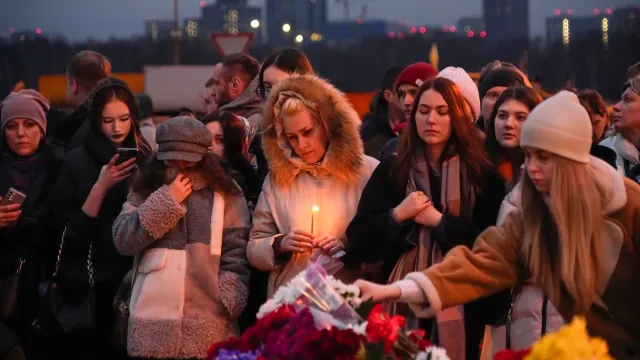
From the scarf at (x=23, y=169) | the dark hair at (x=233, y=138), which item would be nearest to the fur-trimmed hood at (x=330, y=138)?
the dark hair at (x=233, y=138)

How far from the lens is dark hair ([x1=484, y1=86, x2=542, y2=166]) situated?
8344 mm

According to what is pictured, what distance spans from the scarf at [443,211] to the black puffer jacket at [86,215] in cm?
221

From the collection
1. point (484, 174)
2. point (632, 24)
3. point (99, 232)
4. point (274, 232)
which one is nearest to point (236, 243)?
point (274, 232)

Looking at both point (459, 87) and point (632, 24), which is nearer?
point (459, 87)

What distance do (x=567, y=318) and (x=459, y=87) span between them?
2.29 meters

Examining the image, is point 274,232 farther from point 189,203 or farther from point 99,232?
point 99,232

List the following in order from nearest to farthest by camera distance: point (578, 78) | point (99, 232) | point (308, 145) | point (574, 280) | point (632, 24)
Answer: point (574, 280) < point (308, 145) < point (99, 232) < point (632, 24) < point (578, 78)

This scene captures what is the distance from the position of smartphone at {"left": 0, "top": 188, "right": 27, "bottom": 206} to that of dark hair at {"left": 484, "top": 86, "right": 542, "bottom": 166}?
3.37 m

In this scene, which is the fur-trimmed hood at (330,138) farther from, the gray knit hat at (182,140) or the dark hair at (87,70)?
the dark hair at (87,70)

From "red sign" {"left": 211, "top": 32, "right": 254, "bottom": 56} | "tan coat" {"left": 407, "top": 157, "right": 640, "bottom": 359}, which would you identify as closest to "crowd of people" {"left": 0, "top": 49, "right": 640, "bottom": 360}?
"tan coat" {"left": 407, "top": 157, "right": 640, "bottom": 359}

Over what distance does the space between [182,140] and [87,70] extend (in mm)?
2985

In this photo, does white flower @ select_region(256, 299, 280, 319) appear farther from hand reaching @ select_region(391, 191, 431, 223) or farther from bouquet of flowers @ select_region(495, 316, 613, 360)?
hand reaching @ select_region(391, 191, 431, 223)

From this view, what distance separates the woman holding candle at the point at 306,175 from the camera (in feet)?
26.4

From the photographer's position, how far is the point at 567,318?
20.7ft
